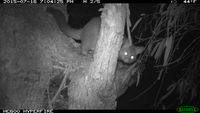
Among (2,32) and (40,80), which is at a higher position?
(2,32)

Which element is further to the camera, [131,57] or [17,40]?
[131,57]

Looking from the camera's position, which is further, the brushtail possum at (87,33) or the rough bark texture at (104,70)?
the brushtail possum at (87,33)

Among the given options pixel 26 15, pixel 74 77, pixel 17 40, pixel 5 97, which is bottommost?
pixel 5 97

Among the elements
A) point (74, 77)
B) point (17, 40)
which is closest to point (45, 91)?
point (74, 77)

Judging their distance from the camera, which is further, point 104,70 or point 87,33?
point 87,33

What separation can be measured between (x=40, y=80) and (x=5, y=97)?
491 mm

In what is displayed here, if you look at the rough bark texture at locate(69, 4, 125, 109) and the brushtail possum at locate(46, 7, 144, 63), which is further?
the brushtail possum at locate(46, 7, 144, 63)

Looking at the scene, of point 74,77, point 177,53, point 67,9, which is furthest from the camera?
point 177,53

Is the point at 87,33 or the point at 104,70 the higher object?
the point at 87,33

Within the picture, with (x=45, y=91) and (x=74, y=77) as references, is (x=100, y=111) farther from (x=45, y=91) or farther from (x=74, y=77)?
(x=45, y=91)

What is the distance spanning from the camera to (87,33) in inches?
159

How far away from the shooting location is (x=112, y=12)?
2.28 meters

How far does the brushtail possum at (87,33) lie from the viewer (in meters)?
3.69

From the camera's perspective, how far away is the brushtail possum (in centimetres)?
369
